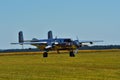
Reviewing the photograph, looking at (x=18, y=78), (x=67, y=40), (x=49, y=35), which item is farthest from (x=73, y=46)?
(x=18, y=78)

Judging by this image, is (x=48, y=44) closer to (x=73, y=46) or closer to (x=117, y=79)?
(x=73, y=46)

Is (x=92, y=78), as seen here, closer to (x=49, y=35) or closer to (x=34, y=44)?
(x=34, y=44)

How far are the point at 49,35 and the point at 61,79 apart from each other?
3110 inches

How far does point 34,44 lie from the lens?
85.3m

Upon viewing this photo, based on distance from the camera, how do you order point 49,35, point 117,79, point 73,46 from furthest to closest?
point 49,35
point 73,46
point 117,79

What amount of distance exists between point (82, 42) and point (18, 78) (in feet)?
184

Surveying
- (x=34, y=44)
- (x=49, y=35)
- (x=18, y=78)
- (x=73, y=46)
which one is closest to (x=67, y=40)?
(x=73, y=46)

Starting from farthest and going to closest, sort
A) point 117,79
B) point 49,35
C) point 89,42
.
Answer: point 49,35
point 89,42
point 117,79

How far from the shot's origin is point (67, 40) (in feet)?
264

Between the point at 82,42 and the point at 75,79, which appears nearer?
the point at 75,79

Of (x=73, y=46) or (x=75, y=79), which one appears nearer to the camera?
(x=75, y=79)

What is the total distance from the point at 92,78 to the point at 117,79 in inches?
67.5

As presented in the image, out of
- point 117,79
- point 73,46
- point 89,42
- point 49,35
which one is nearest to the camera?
point 117,79

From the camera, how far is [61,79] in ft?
94.0
